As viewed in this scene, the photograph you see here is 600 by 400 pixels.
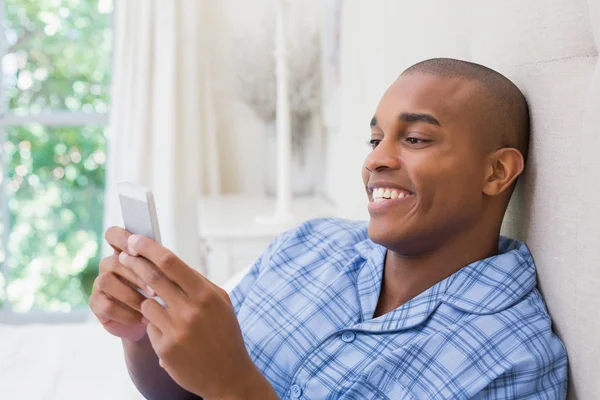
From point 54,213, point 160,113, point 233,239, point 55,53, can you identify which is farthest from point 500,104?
point 54,213

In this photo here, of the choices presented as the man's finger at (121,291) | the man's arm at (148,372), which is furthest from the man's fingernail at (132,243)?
the man's arm at (148,372)

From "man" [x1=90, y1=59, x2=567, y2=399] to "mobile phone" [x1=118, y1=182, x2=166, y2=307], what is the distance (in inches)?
0.9

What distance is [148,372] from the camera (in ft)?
3.53

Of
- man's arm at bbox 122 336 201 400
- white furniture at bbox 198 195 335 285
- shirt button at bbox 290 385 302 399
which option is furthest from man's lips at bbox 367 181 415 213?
white furniture at bbox 198 195 335 285

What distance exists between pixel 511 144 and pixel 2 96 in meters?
2.88

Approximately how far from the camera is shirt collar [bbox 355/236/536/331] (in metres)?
0.88

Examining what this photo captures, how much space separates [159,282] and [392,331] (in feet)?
1.13

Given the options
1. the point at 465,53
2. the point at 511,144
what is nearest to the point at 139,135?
the point at 465,53

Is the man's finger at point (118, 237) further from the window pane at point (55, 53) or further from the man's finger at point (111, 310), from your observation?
the window pane at point (55, 53)

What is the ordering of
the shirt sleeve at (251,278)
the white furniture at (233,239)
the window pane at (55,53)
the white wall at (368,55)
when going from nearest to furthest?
the shirt sleeve at (251,278), the white wall at (368,55), the white furniture at (233,239), the window pane at (55,53)

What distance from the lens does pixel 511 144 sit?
95cm

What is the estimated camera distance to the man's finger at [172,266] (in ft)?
2.39

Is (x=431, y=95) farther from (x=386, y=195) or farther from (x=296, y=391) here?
Answer: (x=296, y=391)

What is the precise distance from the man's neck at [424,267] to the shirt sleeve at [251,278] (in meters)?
0.25
